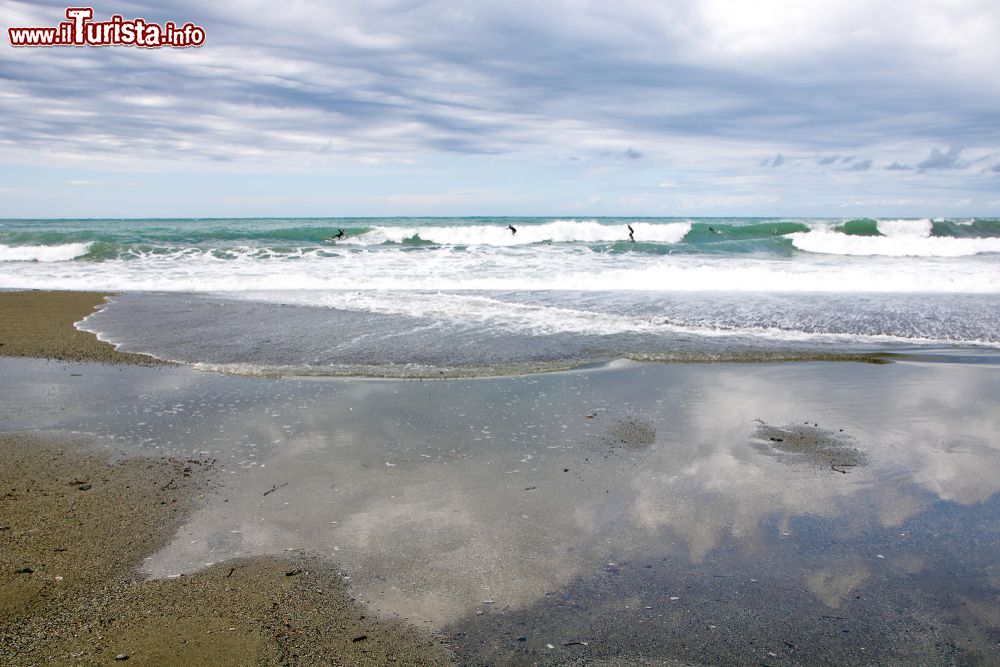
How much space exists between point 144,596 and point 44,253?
1052 inches

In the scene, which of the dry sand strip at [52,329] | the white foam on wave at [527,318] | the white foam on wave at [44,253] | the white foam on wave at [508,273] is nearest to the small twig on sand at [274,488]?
the dry sand strip at [52,329]

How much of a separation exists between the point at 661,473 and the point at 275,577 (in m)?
2.53

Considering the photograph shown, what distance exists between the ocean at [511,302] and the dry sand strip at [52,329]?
44 centimetres

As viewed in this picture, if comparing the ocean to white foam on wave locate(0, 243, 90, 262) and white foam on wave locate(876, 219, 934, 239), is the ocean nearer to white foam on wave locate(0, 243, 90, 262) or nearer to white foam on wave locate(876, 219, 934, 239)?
white foam on wave locate(0, 243, 90, 262)

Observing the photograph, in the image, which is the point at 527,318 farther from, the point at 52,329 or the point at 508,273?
the point at 508,273

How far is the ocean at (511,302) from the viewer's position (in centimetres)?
857

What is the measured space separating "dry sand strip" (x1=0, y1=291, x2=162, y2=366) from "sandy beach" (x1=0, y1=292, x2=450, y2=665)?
4080mm

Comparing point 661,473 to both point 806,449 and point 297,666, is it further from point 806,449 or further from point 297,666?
point 297,666

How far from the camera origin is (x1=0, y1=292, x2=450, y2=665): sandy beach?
9.05ft

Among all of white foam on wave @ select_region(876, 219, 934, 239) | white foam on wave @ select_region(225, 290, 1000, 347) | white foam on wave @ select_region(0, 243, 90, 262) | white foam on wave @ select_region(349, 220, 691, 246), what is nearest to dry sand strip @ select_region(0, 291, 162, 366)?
white foam on wave @ select_region(225, 290, 1000, 347)

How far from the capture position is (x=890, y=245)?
2944 cm

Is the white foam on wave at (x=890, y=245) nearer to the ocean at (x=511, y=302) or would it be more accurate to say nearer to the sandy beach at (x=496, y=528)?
the ocean at (x=511, y=302)

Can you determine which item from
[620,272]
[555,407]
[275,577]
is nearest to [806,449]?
[555,407]

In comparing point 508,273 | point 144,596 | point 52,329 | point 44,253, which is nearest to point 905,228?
point 508,273
